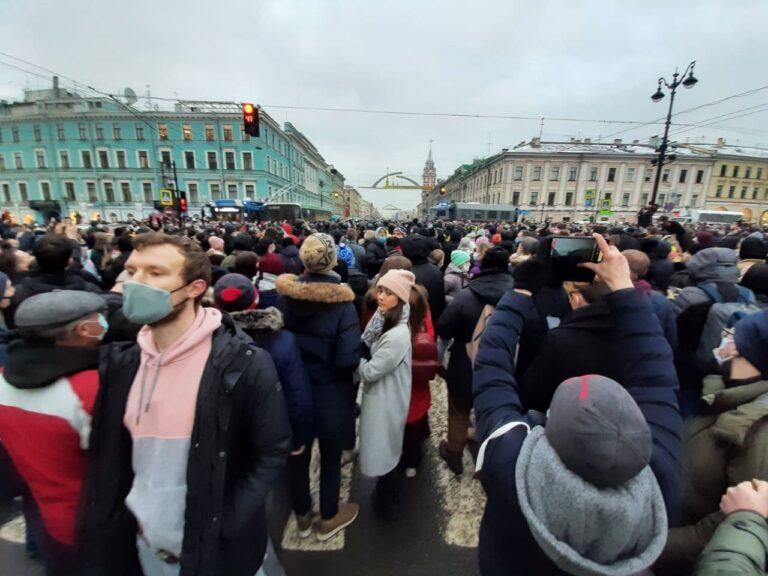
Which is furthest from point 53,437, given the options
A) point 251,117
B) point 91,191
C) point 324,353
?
point 91,191

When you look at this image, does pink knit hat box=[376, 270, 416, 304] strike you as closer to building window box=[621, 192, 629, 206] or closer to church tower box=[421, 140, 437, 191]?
building window box=[621, 192, 629, 206]

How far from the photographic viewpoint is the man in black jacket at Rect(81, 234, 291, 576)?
1398mm

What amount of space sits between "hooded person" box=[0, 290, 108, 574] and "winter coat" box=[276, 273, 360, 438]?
103 centimetres

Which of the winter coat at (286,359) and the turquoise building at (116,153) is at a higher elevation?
the turquoise building at (116,153)

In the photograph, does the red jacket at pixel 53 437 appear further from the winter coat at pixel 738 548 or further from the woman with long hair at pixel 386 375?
the winter coat at pixel 738 548

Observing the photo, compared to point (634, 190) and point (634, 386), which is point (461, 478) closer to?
point (634, 386)

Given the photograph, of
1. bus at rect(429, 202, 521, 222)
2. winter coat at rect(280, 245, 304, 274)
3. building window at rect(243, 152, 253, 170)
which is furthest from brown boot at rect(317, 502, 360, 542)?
building window at rect(243, 152, 253, 170)

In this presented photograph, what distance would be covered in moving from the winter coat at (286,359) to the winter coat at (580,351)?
1.40 metres

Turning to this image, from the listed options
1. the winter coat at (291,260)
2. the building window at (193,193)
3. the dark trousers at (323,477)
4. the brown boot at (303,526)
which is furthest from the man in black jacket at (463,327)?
the building window at (193,193)

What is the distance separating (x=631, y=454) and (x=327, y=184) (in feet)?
306

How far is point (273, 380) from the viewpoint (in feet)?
5.09

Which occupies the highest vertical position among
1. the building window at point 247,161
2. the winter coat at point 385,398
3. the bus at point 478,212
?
the building window at point 247,161

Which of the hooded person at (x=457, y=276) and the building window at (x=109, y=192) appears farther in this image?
the building window at (x=109, y=192)

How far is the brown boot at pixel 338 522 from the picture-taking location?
8.30 feet
